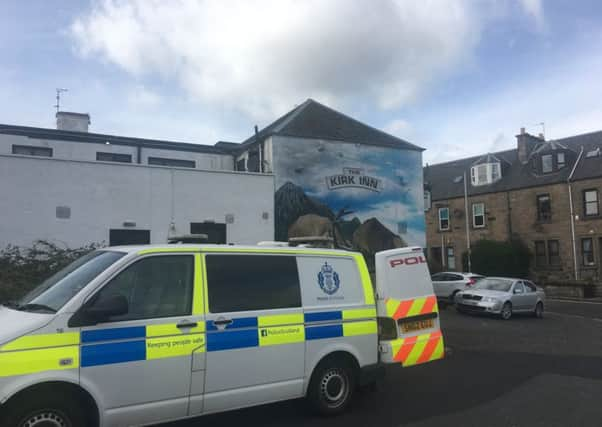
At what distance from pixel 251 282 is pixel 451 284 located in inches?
702

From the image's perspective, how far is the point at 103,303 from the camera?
448 centimetres

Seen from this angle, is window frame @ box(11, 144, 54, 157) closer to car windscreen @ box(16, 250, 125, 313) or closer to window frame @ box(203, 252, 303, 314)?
car windscreen @ box(16, 250, 125, 313)

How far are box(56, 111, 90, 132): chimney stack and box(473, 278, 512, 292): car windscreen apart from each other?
1884 centimetres

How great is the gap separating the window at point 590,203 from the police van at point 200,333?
30.1 m

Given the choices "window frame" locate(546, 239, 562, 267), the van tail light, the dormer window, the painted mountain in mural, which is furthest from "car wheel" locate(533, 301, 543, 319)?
the dormer window

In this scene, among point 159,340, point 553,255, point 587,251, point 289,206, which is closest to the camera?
point 159,340

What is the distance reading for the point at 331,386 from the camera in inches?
237

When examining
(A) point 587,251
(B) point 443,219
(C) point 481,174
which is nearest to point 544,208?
(A) point 587,251

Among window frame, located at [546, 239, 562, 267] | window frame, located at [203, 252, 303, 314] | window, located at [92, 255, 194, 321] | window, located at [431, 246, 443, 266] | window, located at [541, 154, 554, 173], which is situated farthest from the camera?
window, located at [431, 246, 443, 266]

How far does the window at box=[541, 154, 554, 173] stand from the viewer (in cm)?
3484

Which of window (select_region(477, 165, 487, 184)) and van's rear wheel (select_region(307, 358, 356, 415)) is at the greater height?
window (select_region(477, 165, 487, 184))

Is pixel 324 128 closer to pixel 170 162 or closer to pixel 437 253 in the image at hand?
pixel 170 162

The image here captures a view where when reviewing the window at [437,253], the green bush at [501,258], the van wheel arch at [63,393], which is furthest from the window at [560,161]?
the van wheel arch at [63,393]

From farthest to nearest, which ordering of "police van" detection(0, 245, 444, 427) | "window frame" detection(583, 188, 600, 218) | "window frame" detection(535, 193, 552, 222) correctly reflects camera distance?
"window frame" detection(535, 193, 552, 222)
"window frame" detection(583, 188, 600, 218)
"police van" detection(0, 245, 444, 427)
